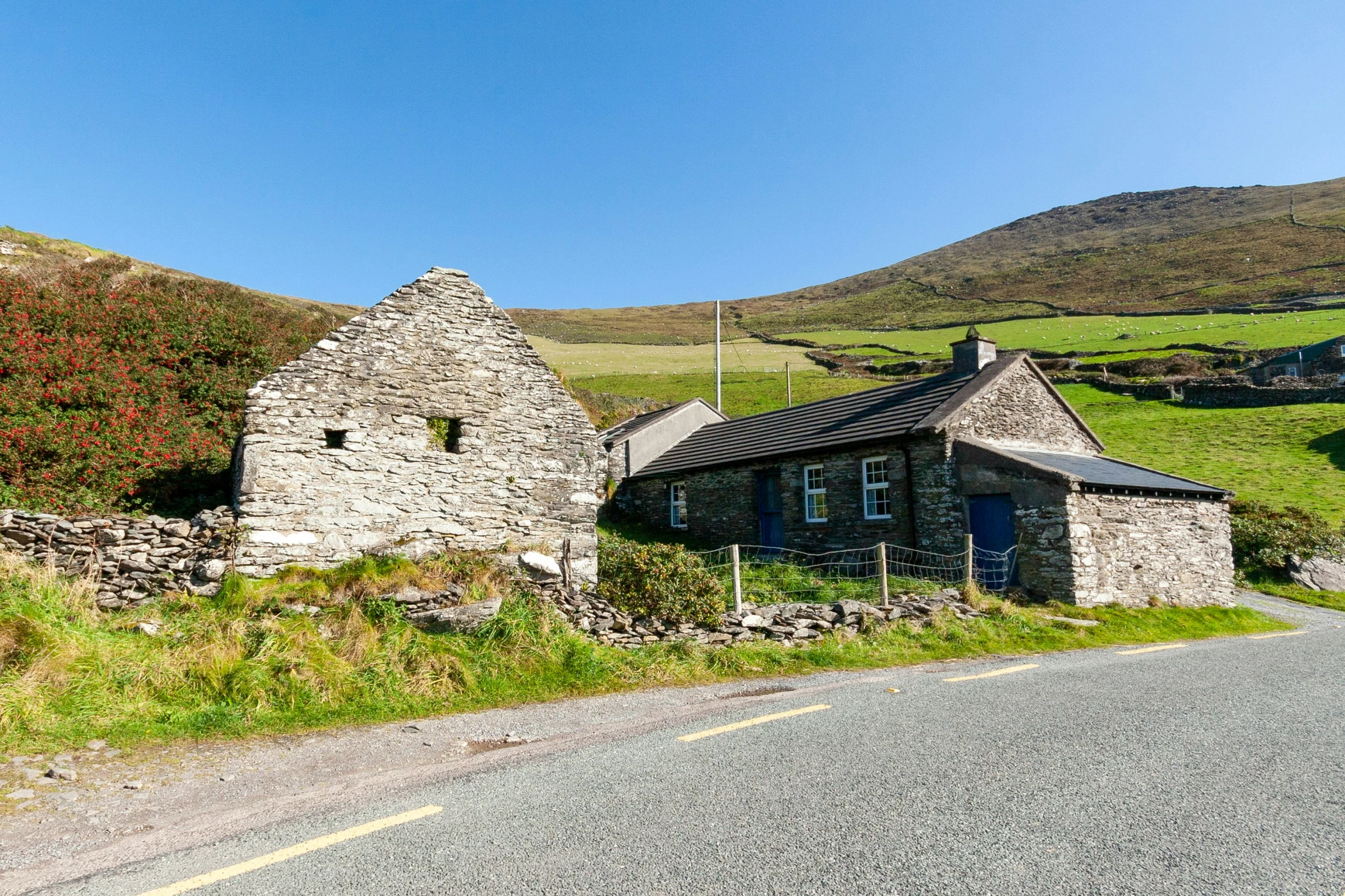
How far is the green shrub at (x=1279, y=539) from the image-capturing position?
70.1ft

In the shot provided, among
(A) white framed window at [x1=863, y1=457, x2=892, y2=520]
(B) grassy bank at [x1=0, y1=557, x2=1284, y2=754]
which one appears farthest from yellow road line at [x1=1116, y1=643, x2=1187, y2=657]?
(A) white framed window at [x1=863, y1=457, x2=892, y2=520]

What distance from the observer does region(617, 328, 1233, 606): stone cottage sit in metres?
15.8

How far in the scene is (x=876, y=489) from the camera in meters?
19.1

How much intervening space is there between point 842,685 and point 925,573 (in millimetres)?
8813

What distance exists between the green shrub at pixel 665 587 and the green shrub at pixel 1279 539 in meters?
19.3

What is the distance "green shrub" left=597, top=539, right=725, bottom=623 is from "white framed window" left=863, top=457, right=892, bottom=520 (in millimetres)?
8290

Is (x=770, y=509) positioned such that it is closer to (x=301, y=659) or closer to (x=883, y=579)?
(x=883, y=579)

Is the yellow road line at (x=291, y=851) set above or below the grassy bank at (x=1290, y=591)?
above

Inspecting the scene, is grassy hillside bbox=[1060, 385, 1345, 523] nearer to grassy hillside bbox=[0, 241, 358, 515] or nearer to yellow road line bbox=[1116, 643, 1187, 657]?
yellow road line bbox=[1116, 643, 1187, 657]

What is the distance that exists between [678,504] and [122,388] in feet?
52.7

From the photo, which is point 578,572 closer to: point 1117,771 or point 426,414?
point 426,414

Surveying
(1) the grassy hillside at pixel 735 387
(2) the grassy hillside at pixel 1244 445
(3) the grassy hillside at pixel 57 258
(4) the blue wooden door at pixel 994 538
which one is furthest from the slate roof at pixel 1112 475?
(1) the grassy hillside at pixel 735 387

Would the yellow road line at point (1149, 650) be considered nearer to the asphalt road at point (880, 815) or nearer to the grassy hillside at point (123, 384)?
the asphalt road at point (880, 815)

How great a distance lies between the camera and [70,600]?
8.34 m
